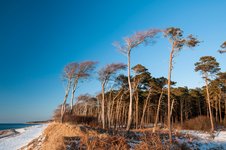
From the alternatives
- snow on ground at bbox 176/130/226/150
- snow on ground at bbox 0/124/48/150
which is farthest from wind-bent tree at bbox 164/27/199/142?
snow on ground at bbox 0/124/48/150

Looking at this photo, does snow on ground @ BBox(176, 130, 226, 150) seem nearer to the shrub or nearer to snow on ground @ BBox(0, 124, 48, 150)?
the shrub

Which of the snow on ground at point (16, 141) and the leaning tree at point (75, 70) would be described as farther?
the leaning tree at point (75, 70)

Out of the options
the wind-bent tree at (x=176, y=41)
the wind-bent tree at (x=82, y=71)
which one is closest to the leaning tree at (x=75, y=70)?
the wind-bent tree at (x=82, y=71)

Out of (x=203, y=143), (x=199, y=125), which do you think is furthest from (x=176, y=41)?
(x=199, y=125)

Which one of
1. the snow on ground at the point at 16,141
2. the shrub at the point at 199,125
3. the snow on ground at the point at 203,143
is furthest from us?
the shrub at the point at 199,125

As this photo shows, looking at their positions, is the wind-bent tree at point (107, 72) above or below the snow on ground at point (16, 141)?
above

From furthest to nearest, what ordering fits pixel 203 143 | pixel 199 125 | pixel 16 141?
1. pixel 199 125
2. pixel 16 141
3. pixel 203 143

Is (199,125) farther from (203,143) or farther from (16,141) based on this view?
(16,141)

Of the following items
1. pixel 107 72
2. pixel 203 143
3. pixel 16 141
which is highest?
pixel 107 72

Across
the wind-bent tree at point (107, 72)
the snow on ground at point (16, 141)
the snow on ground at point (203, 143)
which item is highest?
the wind-bent tree at point (107, 72)

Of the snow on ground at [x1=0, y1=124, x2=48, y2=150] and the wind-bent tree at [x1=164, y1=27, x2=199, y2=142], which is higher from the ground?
the wind-bent tree at [x1=164, y1=27, x2=199, y2=142]

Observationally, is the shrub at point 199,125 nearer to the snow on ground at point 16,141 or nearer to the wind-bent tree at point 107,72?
the wind-bent tree at point 107,72

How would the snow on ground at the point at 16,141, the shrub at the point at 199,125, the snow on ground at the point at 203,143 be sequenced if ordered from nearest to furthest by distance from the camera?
the snow on ground at the point at 203,143, the snow on ground at the point at 16,141, the shrub at the point at 199,125

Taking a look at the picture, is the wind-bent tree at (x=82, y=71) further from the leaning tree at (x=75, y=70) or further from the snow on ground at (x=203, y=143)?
the snow on ground at (x=203, y=143)
